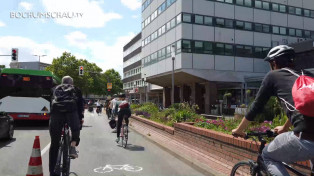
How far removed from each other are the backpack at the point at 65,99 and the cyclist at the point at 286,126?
Answer: 3.06m

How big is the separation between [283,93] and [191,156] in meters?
4.88

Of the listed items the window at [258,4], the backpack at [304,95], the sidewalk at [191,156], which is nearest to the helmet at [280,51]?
the backpack at [304,95]

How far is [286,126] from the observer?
3258 mm

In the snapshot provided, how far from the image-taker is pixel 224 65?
113 ft

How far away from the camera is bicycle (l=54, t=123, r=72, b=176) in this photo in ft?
16.6

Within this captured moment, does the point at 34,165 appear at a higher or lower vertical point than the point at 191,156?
higher

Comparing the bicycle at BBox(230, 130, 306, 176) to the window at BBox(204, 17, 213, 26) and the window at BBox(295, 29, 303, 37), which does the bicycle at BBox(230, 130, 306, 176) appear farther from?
the window at BBox(295, 29, 303, 37)

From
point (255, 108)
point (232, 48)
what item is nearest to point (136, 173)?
point (255, 108)

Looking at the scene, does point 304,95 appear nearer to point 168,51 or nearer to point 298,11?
point 168,51

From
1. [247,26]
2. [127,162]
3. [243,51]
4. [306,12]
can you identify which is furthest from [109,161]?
[306,12]

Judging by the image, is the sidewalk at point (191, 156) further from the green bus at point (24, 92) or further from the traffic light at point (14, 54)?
the traffic light at point (14, 54)

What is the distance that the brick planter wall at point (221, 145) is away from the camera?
5213 mm

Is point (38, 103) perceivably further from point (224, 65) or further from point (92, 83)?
point (92, 83)

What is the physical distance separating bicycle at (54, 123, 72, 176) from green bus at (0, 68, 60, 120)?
37.0 ft
